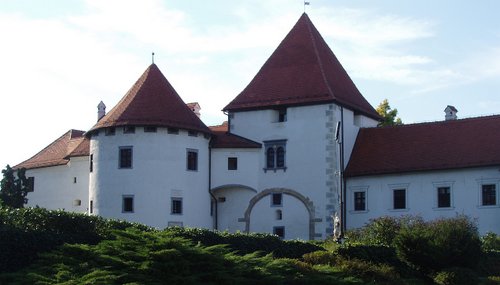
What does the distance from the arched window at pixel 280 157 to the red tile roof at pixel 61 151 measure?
11.2 metres

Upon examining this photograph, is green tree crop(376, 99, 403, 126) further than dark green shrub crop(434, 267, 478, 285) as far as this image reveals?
Yes

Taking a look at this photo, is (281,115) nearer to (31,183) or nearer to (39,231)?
(31,183)

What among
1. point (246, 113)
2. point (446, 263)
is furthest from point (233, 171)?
point (446, 263)

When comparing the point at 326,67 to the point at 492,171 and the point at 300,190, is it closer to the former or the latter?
the point at 300,190

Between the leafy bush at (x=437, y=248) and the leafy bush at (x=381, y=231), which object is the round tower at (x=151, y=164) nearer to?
the leafy bush at (x=381, y=231)

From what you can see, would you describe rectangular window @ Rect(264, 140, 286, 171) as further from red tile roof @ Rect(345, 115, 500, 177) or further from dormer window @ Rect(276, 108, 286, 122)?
red tile roof @ Rect(345, 115, 500, 177)

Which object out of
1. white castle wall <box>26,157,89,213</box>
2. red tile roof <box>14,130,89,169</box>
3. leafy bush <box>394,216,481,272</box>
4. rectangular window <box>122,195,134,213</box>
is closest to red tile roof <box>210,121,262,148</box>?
rectangular window <box>122,195,134,213</box>

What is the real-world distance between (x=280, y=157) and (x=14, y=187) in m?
15.4

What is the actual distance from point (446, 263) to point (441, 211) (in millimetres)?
13672

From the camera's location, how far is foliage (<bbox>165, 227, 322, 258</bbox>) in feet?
94.6

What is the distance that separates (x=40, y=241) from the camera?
2553cm

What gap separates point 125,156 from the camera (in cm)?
4528

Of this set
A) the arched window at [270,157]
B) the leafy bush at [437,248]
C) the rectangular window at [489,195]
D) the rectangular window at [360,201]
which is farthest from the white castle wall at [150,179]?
the leafy bush at [437,248]

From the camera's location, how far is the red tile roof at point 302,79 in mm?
47031
